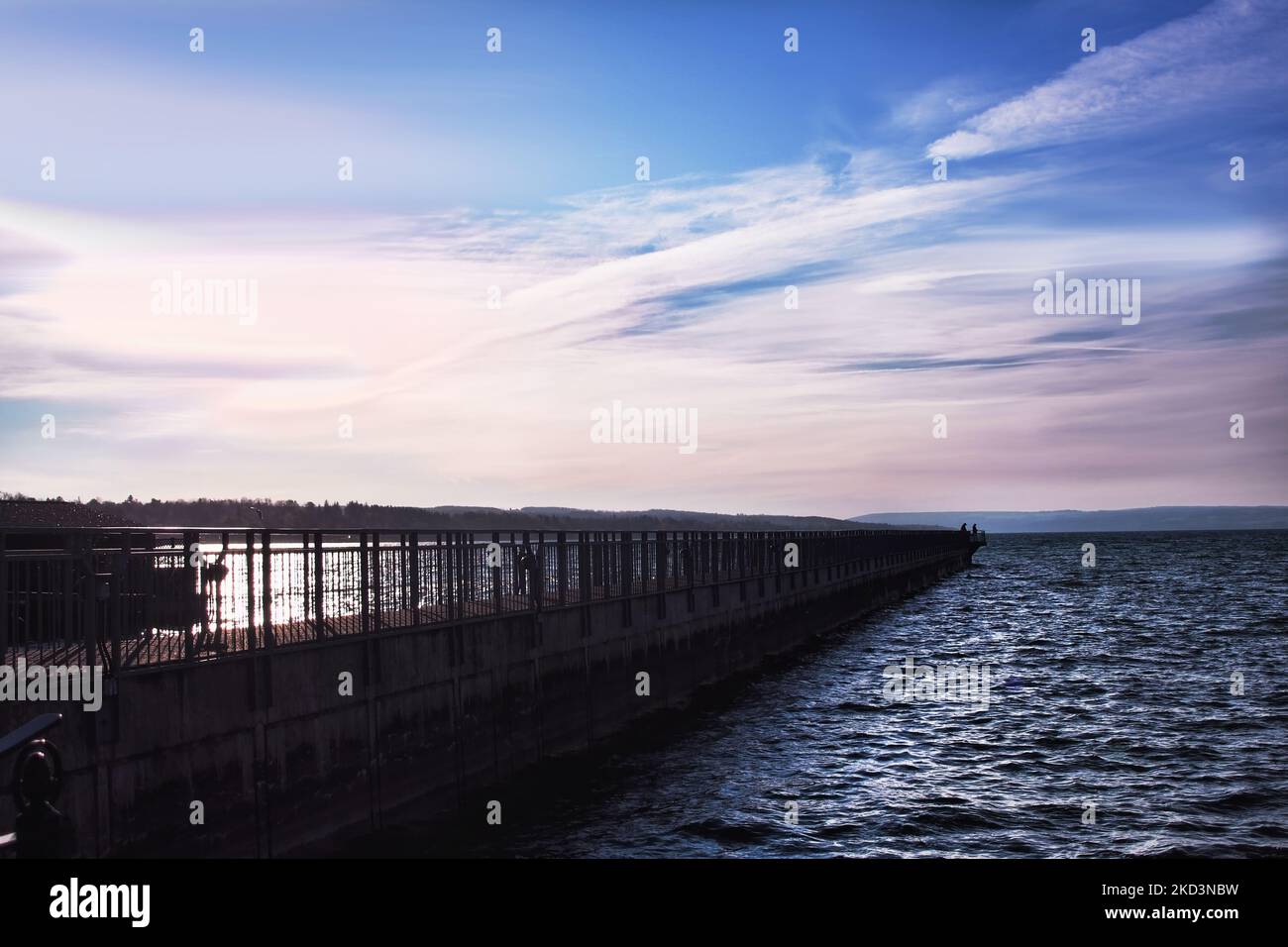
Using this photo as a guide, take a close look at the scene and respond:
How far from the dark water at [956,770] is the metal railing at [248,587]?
3.71 m

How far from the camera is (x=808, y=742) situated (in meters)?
25.6

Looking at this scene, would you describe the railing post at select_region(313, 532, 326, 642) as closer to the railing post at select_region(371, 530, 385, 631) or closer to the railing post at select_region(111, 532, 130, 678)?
the railing post at select_region(371, 530, 385, 631)

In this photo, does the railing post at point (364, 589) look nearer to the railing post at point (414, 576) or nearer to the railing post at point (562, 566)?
the railing post at point (414, 576)

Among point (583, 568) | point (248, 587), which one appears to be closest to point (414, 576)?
point (248, 587)

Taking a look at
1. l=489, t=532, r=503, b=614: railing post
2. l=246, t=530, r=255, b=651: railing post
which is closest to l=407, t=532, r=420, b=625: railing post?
l=489, t=532, r=503, b=614: railing post

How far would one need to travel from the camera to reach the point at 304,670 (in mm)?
15516

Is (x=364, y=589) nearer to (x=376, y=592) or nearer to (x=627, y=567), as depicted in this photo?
(x=376, y=592)

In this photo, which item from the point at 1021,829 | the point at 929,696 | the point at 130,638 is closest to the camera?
the point at 130,638

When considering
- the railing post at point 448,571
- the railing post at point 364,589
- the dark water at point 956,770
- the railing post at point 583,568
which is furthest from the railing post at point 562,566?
the railing post at point 364,589

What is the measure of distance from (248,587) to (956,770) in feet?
46.9

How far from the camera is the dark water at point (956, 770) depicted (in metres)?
17.2
